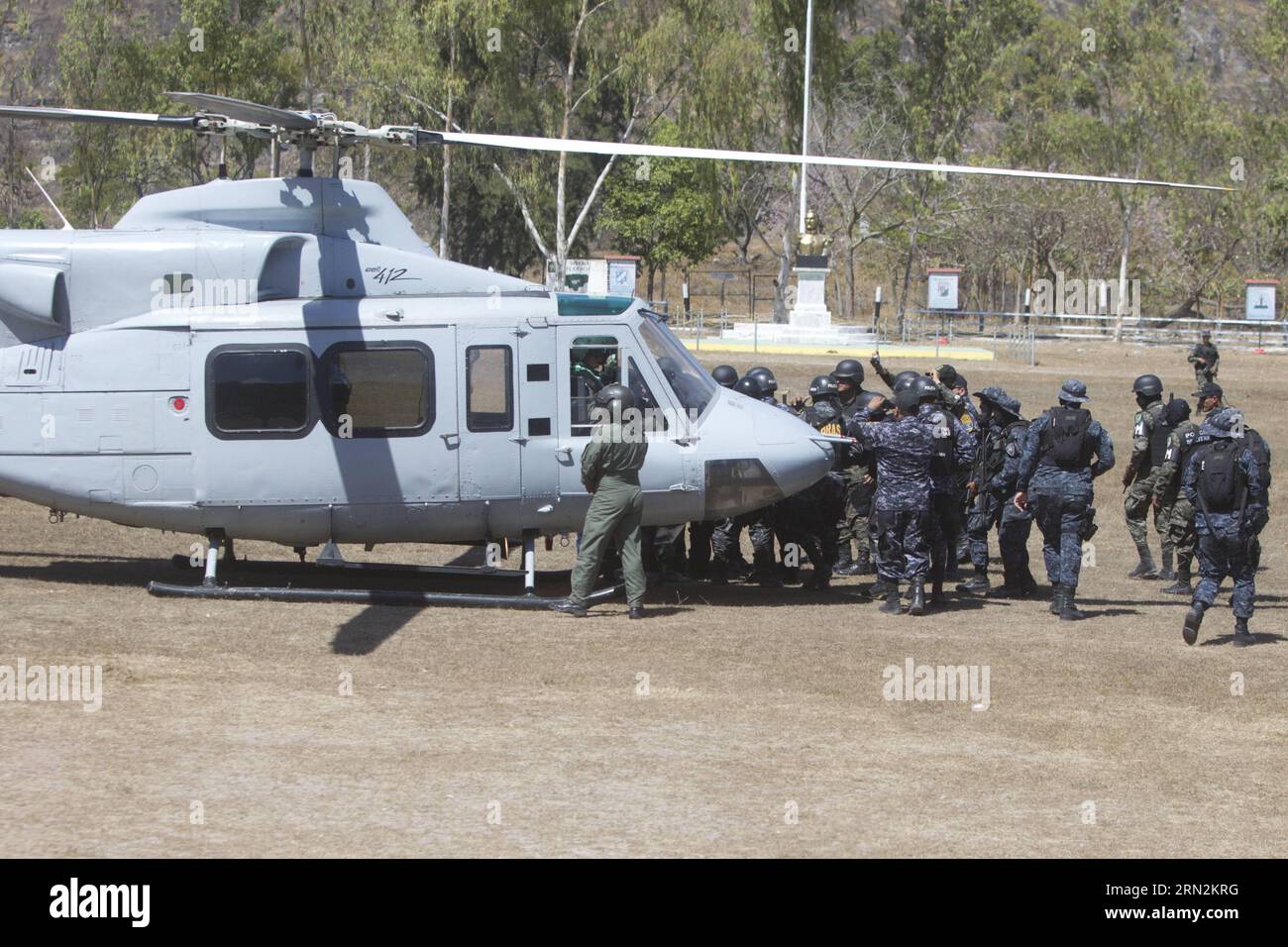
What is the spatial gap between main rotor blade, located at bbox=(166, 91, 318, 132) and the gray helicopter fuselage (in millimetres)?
1571

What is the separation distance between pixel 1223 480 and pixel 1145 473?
3889 millimetres

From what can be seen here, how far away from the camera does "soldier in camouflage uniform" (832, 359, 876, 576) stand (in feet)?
43.5

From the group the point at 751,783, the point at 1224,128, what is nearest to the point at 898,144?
the point at 1224,128

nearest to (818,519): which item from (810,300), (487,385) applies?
(487,385)

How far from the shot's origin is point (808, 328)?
42719 millimetres

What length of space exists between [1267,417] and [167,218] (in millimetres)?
22257

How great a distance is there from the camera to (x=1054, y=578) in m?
11.6

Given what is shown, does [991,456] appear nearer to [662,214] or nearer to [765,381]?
[765,381]

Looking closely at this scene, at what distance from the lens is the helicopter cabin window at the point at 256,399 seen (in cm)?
1104

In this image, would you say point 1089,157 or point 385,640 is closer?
point 385,640

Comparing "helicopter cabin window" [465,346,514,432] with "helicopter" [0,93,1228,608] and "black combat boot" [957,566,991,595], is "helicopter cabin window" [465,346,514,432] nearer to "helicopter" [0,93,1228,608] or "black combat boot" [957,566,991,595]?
"helicopter" [0,93,1228,608]

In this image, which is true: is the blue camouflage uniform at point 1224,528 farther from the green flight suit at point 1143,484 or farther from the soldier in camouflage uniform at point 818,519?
the green flight suit at point 1143,484

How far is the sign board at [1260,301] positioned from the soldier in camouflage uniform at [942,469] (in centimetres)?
3995

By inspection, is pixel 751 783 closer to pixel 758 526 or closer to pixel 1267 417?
pixel 758 526
